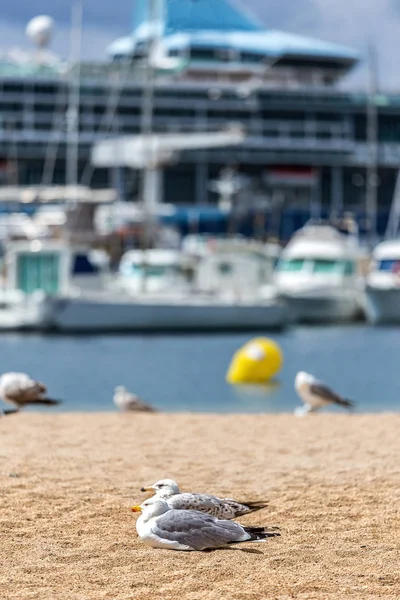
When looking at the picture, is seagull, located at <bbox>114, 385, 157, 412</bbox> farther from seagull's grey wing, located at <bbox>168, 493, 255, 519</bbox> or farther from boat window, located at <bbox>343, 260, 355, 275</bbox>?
boat window, located at <bbox>343, 260, 355, 275</bbox>

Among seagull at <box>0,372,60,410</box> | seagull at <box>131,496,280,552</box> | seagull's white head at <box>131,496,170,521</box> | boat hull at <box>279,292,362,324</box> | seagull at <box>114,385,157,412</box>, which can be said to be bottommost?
boat hull at <box>279,292,362,324</box>

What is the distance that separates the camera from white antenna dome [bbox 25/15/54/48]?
7506 cm

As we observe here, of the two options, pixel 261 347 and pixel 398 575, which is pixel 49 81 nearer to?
pixel 261 347

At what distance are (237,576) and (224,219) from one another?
69.9 m

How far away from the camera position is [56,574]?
550 cm

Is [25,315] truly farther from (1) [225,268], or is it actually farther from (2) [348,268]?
(2) [348,268]

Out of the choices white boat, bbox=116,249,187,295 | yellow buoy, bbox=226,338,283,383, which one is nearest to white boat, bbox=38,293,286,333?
white boat, bbox=116,249,187,295

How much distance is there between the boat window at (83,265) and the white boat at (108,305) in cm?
150

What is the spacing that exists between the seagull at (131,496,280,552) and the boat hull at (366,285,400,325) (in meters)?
31.7

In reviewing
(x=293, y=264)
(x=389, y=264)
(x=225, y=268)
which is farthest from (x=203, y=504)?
(x=389, y=264)

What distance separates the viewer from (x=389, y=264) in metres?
40.4

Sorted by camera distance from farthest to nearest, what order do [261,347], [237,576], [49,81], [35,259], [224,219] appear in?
[49,81]
[224,219]
[35,259]
[261,347]
[237,576]

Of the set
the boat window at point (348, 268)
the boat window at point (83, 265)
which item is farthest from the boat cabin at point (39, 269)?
the boat window at point (348, 268)

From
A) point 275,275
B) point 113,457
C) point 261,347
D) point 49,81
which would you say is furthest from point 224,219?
point 113,457
